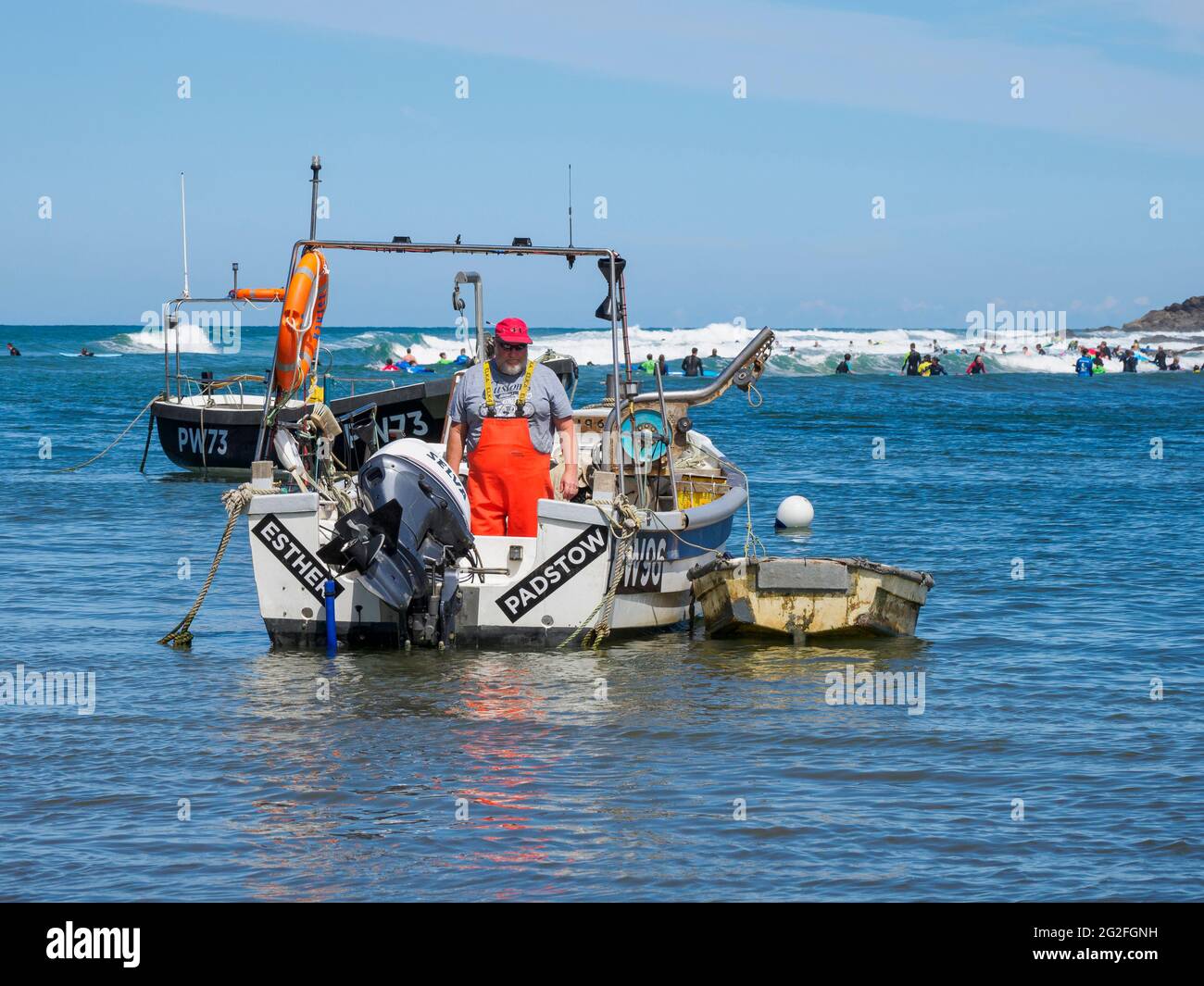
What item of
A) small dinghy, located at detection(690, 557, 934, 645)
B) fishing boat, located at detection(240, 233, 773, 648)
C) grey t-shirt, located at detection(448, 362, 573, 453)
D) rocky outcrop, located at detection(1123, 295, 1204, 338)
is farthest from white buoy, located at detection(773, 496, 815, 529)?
rocky outcrop, located at detection(1123, 295, 1204, 338)

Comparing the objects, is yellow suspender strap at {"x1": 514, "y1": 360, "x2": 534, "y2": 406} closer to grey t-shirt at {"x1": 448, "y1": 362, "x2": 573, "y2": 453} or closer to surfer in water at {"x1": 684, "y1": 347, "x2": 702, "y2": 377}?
grey t-shirt at {"x1": 448, "y1": 362, "x2": 573, "y2": 453}

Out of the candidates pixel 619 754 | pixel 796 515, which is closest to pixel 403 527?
pixel 619 754

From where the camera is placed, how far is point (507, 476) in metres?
10.8

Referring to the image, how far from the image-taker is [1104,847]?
7.13 metres

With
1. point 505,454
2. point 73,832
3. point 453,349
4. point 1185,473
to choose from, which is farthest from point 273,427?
point 453,349

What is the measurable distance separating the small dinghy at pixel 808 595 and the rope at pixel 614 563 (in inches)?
37.6

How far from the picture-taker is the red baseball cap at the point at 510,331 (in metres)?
10.5

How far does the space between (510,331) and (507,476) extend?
1001 millimetres

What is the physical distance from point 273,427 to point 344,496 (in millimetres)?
1253

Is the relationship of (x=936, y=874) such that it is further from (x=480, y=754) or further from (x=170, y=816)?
(x=170, y=816)

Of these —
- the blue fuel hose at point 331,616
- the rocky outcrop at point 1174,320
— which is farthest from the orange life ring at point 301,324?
the rocky outcrop at point 1174,320

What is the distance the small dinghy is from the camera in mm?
11695

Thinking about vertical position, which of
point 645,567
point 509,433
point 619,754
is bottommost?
point 619,754

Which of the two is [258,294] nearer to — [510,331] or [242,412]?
[242,412]
